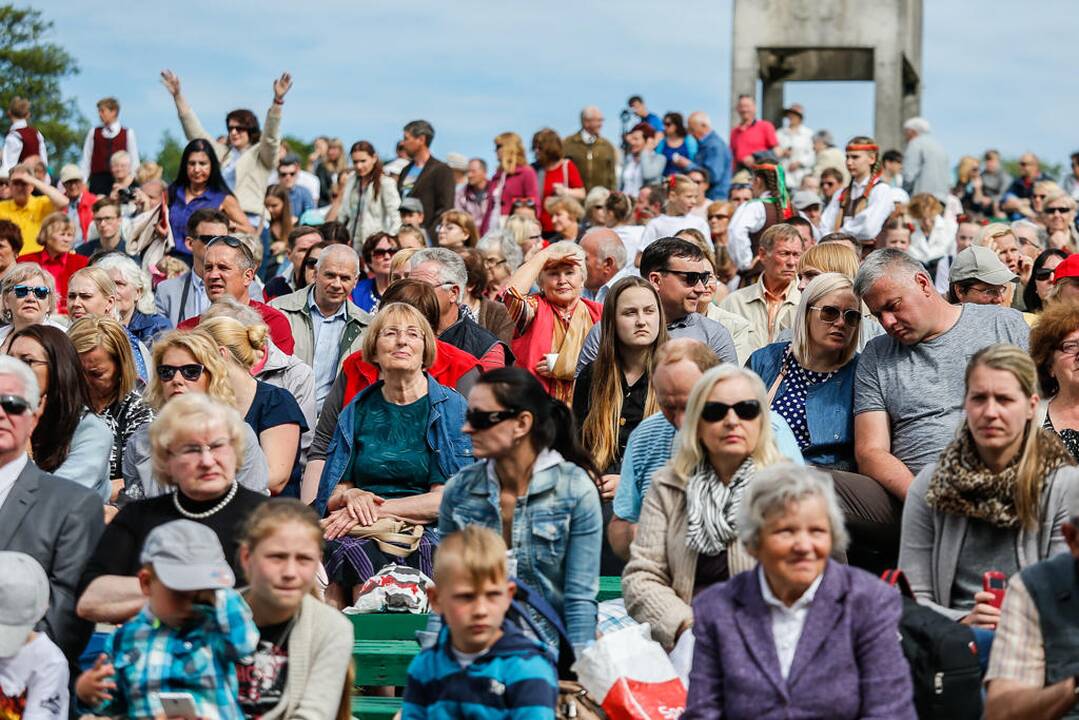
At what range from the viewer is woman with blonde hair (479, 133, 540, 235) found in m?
17.6

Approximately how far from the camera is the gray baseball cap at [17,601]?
555cm

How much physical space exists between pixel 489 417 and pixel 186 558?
1.20 m

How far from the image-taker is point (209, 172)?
13844 mm

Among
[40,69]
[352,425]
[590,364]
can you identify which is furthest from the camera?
[40,69]

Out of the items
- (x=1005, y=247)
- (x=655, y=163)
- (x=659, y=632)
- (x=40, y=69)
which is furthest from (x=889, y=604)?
(x=40, y=69)

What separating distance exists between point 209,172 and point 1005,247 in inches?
258

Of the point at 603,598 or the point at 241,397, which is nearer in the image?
the point at 603,598

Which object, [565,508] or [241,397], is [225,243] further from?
[565,508]

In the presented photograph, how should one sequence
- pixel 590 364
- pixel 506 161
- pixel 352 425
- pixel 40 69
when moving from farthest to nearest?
pixel 40 69
pixel 506 161
pixel 590 364
pixel 352 425

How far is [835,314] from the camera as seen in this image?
7.63 meters

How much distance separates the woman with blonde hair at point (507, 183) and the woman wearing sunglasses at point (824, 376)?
9749 millimetres

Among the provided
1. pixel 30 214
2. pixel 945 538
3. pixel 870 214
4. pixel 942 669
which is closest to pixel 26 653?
pixel 942 669

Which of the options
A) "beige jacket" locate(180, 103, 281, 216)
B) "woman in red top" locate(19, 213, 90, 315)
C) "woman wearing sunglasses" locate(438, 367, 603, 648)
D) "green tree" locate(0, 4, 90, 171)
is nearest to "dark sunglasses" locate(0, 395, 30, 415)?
"woman wearing sunglasses" locate(438, 367, 603, 648)

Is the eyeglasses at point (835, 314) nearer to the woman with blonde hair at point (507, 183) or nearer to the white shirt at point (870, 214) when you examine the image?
the white shirt at point (870, 214)
